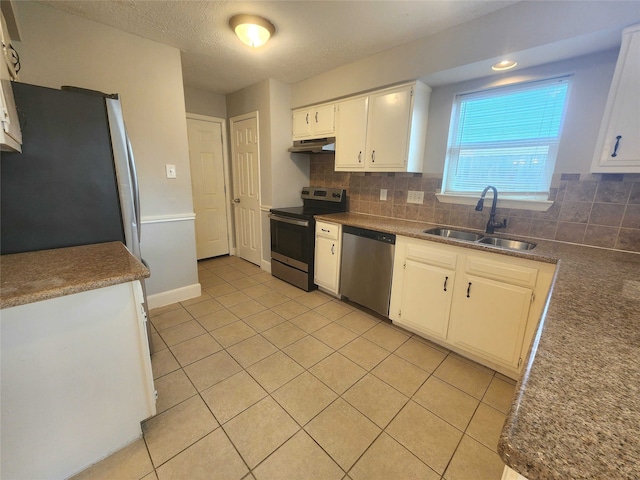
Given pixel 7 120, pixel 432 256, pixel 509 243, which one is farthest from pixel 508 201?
pixel 7 120

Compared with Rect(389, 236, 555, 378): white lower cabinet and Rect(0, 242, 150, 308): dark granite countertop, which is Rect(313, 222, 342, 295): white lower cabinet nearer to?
Rect(389, 236, 555, 378): white lower cabinet

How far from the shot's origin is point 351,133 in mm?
2838

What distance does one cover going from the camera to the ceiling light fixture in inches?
75.7

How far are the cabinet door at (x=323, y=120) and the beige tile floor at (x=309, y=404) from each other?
6.77 feet

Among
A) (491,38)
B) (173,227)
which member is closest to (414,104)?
(491,38)

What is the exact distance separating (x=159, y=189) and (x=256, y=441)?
227cm

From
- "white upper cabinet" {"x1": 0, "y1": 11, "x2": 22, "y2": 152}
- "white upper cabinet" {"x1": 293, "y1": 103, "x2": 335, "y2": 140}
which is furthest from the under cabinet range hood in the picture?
"white upper cabinet" {"x1": 0, "y1": 11, "x2": 22, "y2": 152}

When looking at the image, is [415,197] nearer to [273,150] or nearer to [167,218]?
[273,150]

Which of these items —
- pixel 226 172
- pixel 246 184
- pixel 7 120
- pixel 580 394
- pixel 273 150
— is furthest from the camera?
pixel 226 172

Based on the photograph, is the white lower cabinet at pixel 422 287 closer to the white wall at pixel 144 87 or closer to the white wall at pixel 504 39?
the white wall at pixel 504 39

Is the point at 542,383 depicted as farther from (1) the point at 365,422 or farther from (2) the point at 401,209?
(2) the point at 401,209

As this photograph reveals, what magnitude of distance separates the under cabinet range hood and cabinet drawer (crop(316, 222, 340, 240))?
87 centimetres

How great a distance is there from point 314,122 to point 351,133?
0.60m

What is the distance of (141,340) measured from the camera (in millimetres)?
1312
